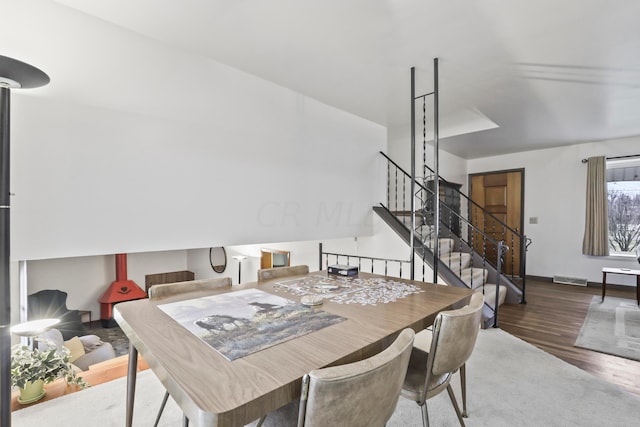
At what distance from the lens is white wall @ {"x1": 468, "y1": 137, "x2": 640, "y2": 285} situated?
5.16 meters

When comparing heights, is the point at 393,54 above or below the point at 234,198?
above

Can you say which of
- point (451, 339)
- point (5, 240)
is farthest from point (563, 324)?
point (5, 240)

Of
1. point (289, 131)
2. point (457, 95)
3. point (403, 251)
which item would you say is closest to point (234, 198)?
point (289, 131)

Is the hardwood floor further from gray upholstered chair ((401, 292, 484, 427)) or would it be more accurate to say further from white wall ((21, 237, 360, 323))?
white wall ((21, 237, 360, 323))

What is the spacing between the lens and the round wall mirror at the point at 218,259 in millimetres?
7638

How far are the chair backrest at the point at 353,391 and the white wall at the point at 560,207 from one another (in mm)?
6203

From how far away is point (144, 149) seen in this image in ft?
7.64

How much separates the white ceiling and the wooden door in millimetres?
2509

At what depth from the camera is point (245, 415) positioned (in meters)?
0.70

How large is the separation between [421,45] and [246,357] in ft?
8.09

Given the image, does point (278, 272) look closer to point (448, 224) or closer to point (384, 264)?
point (384, 264)

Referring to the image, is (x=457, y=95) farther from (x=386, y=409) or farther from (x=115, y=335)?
(x=115, y=335)

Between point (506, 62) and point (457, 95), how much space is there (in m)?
0.77

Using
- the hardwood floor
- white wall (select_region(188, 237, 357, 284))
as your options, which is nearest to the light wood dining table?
the hardwood floor
